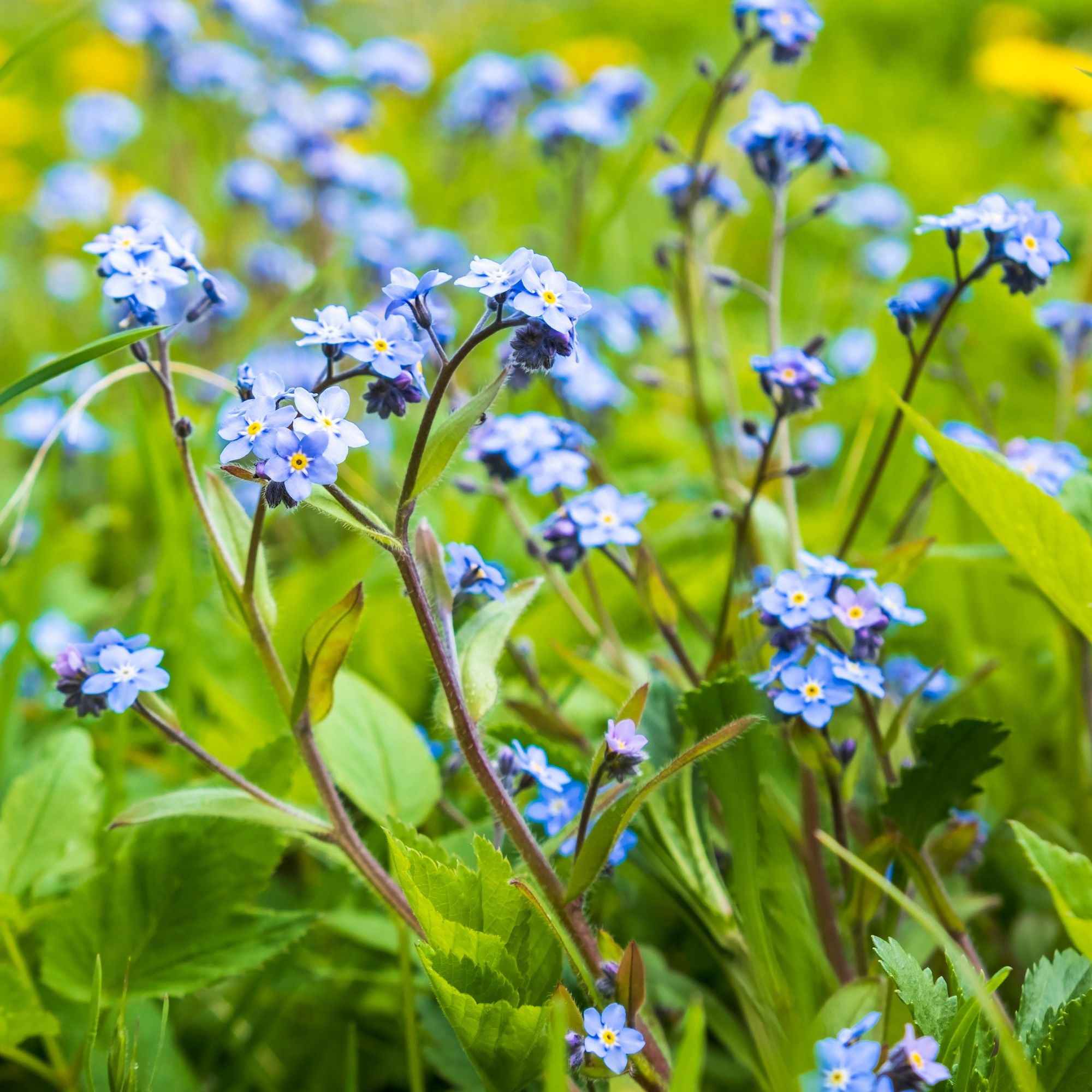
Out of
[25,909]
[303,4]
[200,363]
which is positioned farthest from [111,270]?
[303,4]

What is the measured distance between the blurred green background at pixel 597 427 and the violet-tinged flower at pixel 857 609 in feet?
0.92

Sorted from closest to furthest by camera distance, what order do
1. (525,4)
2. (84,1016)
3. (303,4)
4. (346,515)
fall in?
(346,515), (84,1016), (303,4), (525,4)

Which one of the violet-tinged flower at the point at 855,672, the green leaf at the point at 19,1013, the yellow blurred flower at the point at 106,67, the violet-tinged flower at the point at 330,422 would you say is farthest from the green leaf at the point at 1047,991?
the yellow blurred flower at the point at 106,67

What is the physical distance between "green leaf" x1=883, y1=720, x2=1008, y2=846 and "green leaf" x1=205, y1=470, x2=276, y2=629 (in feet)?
2.41

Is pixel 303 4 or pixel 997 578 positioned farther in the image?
pixel 303 4

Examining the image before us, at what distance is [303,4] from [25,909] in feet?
10.8

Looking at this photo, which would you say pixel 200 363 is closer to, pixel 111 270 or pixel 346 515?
pixel 111 270

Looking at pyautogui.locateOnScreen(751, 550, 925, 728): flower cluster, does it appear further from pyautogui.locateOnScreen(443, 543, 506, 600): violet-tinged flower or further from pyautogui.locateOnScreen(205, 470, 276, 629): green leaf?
pyautogui.locateOnScreen(205, 470, 276, 629): green leaf

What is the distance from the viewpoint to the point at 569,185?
11.7 feet

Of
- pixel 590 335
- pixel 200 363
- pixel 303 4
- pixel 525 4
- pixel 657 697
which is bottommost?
pixel 657 697

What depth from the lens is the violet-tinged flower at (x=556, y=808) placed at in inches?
55.5

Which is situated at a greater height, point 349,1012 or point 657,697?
point 657,697

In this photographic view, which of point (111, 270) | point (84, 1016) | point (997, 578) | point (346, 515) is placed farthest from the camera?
point (997, 578)

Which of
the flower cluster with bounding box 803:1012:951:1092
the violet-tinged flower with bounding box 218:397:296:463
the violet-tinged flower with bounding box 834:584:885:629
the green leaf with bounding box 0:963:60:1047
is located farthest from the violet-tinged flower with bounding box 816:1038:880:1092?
the green leaf with bounding box 0:963:60:1047
